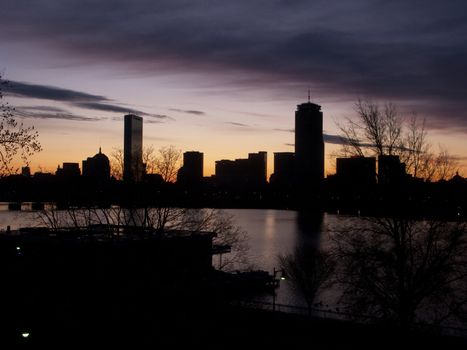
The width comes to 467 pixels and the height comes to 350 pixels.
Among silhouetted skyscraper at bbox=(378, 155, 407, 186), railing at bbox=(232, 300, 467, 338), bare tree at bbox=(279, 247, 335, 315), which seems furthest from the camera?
bare tree at bbox=(279, 247, 335, 315)

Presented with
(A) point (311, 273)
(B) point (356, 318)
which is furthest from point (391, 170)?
(A) point (311, 273)

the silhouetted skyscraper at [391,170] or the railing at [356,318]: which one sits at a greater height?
the silhouetted skyscraper at [391,170]

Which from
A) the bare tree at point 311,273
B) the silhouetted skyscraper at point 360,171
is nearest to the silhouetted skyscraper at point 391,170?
the silhouetted skyscraper at point 360,171

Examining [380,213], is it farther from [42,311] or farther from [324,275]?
[324,275]

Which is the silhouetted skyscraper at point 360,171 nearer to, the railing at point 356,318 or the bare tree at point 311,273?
the railing at point 356,318

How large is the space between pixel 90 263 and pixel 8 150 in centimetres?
1340

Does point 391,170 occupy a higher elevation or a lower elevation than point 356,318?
higher

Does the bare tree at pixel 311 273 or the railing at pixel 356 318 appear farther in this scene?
the bare tree at pixel 311 273

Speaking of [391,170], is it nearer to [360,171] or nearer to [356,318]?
[360,171]

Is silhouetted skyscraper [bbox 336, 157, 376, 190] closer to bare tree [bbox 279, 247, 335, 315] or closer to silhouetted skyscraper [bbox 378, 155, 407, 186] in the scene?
silhouetted skyscraper [bbox 378, 155, 407, 186]

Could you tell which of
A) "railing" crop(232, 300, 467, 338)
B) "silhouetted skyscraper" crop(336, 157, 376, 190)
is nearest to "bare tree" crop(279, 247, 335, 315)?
"railing" crop(232, 300, 467, 338)

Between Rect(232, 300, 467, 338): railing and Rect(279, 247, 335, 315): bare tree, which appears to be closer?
Rect(232, 300, 467, 338): railing

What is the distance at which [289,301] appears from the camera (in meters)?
36.2

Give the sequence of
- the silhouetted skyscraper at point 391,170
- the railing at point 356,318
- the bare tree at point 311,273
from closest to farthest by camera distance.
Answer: the silhouetted skyscraper at point 391,170, the railing at point 356,318, the bare tree at point 311,273
